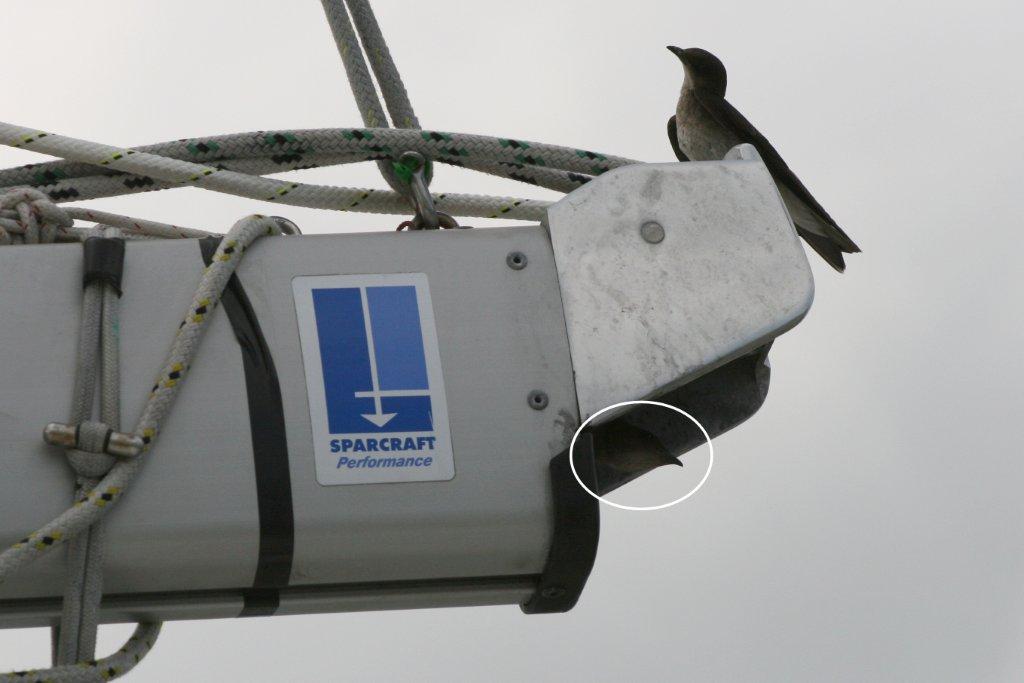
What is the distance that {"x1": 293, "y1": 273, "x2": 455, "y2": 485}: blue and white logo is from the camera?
5.30 feet

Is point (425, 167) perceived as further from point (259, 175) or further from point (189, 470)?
point (189, 470)

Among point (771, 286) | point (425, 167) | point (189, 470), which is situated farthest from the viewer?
point (425, 167)

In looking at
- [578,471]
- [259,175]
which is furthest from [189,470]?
[259,175]

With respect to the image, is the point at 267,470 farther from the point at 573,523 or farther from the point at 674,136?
the point at 674,136

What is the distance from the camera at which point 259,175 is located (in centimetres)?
205

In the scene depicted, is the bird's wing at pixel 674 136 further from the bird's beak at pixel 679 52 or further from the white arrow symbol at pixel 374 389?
the white arrow symbol at pixel 374 389

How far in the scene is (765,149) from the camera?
545 centimetres

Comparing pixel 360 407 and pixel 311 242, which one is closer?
pixel 360 407

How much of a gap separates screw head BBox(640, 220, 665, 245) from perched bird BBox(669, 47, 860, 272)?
3010mm

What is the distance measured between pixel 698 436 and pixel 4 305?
834 millimetres

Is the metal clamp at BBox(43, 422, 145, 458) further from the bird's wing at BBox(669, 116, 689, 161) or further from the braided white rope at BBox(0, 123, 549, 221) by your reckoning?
the bird's wing at BBox(669, 116, 689, 161)

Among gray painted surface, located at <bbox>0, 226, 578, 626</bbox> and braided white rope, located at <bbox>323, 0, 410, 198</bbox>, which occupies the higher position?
braided white rope, located at <bbox>323, 0, 410, 198</bbox>

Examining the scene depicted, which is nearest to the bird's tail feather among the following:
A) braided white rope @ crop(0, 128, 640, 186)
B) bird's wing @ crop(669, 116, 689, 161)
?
bird's wing @ crop(669, 116, 689, 161)

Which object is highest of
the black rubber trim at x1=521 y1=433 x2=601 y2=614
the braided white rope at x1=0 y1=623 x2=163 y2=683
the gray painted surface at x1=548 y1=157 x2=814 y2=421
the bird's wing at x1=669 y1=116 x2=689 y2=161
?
the bird's wing at x1=669 y1=116 x2=689 y2=161
